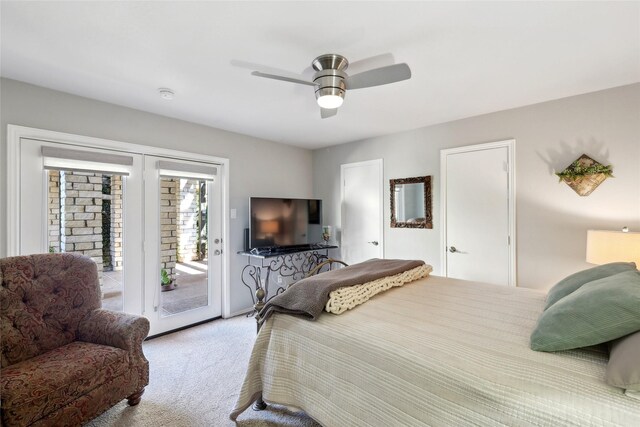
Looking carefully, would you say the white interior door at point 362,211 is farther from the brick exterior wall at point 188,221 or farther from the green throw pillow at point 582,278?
the green throw pillow at point 582,278

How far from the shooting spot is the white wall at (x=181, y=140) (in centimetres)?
238

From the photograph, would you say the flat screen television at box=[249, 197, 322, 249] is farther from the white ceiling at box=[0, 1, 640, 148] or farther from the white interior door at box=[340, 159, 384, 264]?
the white ceiling at box=[0, 1, 640, 148]

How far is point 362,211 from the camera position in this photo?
14.0 ft

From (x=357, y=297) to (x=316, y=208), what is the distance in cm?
272

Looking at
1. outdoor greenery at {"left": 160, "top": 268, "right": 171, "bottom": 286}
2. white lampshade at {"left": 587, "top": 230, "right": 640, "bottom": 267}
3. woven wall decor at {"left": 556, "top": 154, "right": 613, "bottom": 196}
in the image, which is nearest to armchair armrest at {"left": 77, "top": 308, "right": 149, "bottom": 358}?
outdoor greenery at {"left": 160, "top": 268, "right": 171, "bottom": 286}

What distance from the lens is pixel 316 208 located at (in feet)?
14.7

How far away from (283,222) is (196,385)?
2.18 metres

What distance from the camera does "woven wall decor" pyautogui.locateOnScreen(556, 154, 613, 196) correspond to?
2527 millimetres

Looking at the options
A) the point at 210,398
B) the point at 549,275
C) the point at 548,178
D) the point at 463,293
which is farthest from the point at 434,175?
the point at 210,398

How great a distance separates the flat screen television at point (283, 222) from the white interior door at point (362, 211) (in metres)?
0.43

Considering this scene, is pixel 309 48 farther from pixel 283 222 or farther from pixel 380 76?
pixel 283 222

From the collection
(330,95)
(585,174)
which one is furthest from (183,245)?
(585,174)

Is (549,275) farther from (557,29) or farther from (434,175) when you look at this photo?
(557,29)

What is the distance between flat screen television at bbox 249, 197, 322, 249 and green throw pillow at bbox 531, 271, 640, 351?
10.1 ft
